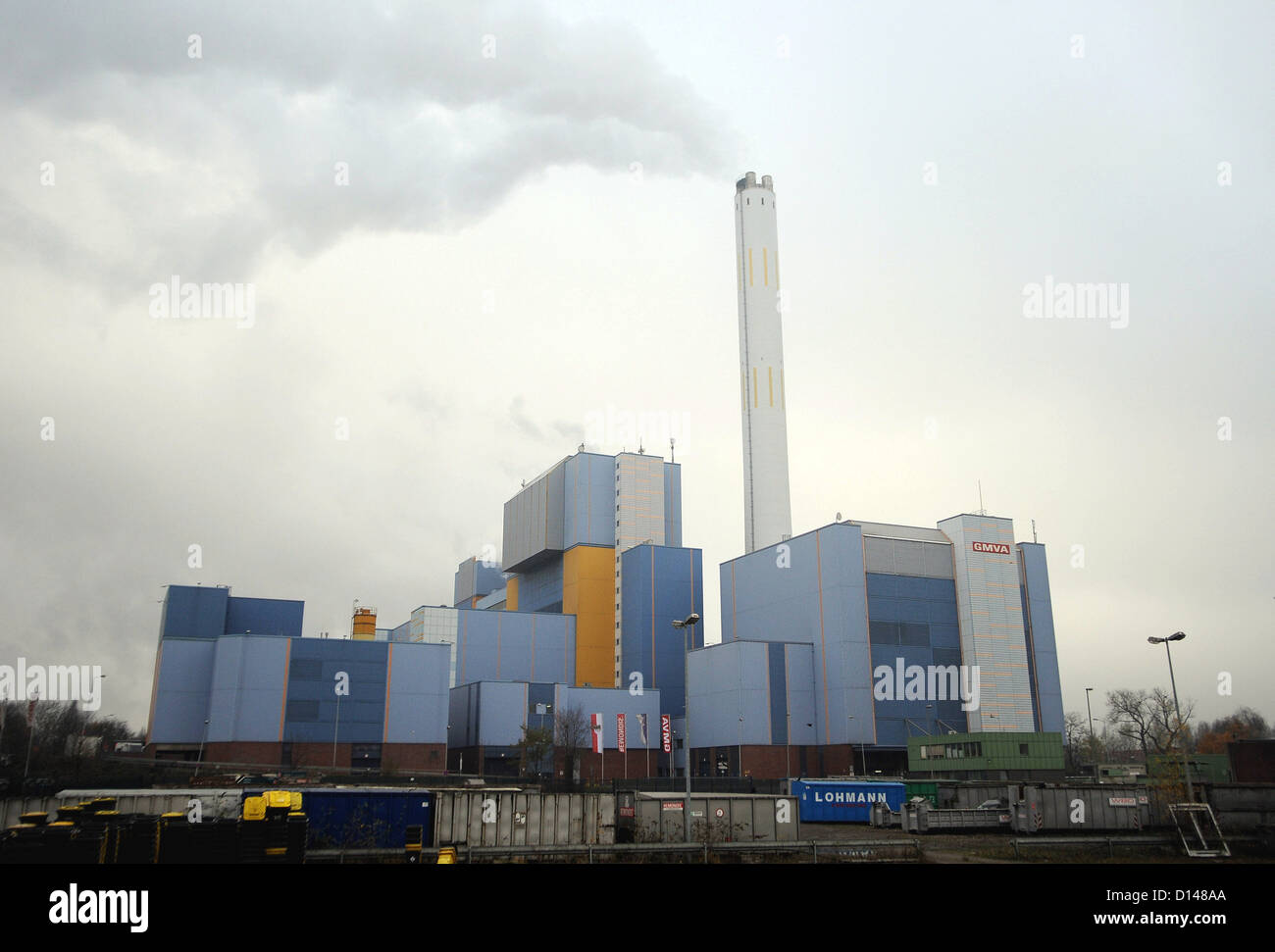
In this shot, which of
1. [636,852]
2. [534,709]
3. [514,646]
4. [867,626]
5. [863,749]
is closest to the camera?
[636,852]

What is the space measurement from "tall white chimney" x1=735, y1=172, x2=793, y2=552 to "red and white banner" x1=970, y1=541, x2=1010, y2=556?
60.3 feet

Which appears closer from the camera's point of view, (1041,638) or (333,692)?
(333,692)

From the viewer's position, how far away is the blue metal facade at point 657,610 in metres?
106

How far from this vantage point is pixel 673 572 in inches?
4289

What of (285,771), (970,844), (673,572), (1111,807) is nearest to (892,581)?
(673,572)

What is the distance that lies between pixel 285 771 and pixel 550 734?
24293mm

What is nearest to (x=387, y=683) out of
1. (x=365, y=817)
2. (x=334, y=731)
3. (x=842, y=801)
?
(x=334, y=731)

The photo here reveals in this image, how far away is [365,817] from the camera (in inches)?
1236

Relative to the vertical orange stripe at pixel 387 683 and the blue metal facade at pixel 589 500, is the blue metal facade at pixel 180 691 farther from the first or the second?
the blue metal facade at pixel 589 500

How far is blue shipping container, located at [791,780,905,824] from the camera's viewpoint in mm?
50812

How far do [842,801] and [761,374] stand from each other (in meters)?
55.3

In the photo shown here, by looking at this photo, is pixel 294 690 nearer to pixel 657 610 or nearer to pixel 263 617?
pixel 263 617

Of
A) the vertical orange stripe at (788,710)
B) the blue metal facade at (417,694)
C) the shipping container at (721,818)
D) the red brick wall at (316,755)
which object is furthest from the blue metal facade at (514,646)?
the shipping container at (721,818)

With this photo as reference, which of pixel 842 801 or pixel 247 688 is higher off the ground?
pixel 247 688
